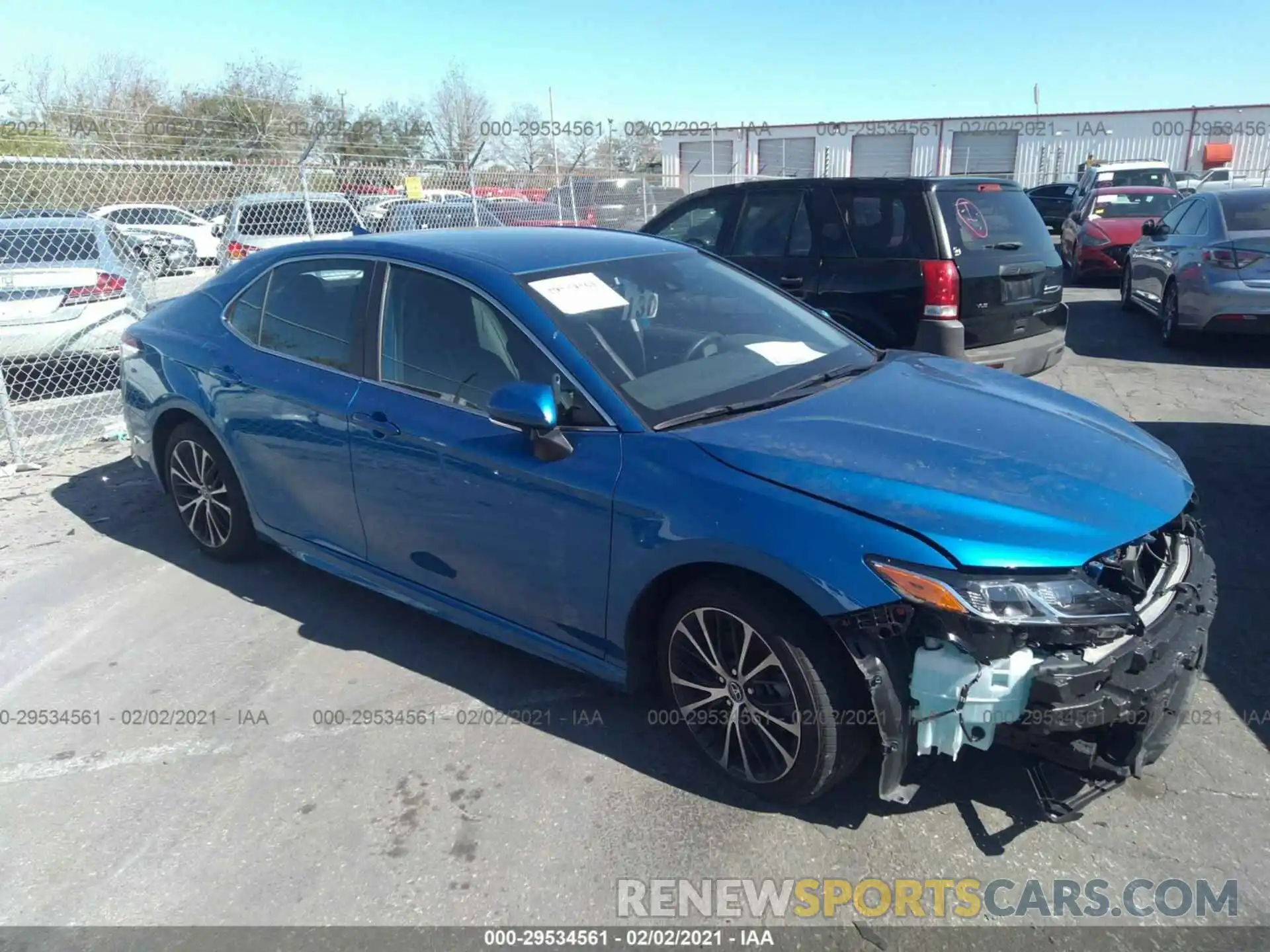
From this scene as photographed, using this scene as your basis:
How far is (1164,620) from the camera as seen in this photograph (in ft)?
8.84

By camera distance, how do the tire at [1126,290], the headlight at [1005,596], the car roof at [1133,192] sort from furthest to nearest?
the car roof at [1133,192]
the tire at [1126,290]
the headlight at [1005,596]

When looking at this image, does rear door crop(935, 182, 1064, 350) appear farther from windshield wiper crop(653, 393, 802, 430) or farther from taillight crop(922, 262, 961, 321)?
windshield wiper crop(653, 393, 802, 430)

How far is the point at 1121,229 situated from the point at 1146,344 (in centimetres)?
473

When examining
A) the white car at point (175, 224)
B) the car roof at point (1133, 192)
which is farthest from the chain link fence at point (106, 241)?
the car roof at point (1133, 192)

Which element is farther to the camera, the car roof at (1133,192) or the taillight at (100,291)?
the car roof at (1133,192)

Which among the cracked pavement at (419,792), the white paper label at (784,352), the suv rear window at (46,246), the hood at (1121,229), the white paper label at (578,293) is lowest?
the cracked pavement at (419,792)

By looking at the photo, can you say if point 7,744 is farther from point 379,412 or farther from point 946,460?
point 946,460

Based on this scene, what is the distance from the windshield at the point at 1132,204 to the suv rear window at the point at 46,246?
1336 centimetres

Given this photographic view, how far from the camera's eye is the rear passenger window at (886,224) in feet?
21.2

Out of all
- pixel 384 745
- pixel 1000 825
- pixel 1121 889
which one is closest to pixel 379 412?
pixel 384 745

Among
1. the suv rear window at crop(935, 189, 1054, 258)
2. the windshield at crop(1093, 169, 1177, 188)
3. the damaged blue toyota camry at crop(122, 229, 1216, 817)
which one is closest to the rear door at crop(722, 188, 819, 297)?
the suv rear window at crop(935, 189, 1054, 258)

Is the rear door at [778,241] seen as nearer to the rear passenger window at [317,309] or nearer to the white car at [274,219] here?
the rear passenger window at [317,309]

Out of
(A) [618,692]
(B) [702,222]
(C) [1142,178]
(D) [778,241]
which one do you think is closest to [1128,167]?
(C) [1142,178]

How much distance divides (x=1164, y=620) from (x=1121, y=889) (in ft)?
2.51
